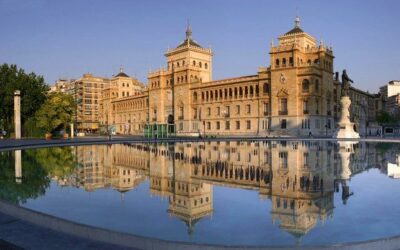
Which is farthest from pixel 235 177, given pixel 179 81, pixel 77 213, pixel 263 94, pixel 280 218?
pixel 179 81

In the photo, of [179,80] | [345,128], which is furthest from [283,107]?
[179,80]

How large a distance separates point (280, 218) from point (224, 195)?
3092mm

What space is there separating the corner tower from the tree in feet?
117

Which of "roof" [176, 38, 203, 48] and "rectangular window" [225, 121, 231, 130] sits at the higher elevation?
"roof" [176, 38, 203, 48]

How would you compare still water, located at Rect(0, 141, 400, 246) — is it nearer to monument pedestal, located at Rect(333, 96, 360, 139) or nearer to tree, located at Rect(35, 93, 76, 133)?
monument pedestal, located at Rect(333, 96, 360, 139)

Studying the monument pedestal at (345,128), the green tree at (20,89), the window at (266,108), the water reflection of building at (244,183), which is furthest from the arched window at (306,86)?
the green tree at (20,89)

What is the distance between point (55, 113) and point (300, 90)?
136 feet

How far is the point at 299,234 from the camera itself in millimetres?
7172

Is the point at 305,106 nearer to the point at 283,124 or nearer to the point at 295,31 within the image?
the point at 283,124

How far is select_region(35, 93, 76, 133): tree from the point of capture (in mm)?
55594

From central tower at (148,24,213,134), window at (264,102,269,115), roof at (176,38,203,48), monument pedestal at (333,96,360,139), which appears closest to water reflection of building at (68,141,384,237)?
monument pedestal at (333,96,360,139)

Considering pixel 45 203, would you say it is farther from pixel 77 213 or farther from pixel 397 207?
pixel 397 207

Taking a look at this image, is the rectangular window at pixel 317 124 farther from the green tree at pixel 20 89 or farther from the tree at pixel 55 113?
the green tree at pixel 20 89

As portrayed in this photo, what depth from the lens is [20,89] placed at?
64188 millimetres
